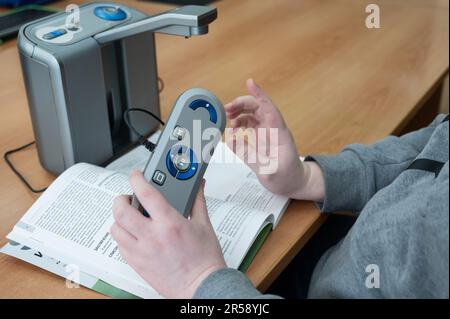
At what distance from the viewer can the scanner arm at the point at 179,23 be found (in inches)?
28.6

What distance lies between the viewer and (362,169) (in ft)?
2.57

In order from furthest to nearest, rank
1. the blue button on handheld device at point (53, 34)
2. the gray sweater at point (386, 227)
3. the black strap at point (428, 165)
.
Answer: the blue button on handheld device at point (53, 34)
the black strap at point (428, 165)
the gray sweater at point (386, 227)

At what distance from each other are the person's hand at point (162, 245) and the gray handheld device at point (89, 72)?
0.23 meters

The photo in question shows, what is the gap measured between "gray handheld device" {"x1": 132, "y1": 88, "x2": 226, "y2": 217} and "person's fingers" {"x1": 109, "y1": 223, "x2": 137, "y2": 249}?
0.06 meters

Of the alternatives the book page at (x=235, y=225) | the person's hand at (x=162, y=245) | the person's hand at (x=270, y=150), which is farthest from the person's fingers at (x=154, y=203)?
the person's hand at (x=270, y=150)

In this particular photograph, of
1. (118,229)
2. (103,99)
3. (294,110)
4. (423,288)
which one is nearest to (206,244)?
(118,229)

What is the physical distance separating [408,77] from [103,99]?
0.62m

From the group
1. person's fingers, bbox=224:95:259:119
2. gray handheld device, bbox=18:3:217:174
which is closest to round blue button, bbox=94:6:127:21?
gray handheld device, bbox=18:3:217:174

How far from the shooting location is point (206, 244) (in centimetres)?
58

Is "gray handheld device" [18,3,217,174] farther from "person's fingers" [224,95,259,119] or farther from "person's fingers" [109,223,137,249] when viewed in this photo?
"person's fingers" [109,223,137,249]

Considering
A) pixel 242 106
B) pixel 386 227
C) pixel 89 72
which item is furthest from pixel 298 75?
pixel 386 227

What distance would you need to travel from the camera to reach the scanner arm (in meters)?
0.73

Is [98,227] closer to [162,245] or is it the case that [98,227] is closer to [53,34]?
[162,245]

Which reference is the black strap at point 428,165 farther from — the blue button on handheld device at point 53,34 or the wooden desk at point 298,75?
the blue button on handheld device at point 53,34
